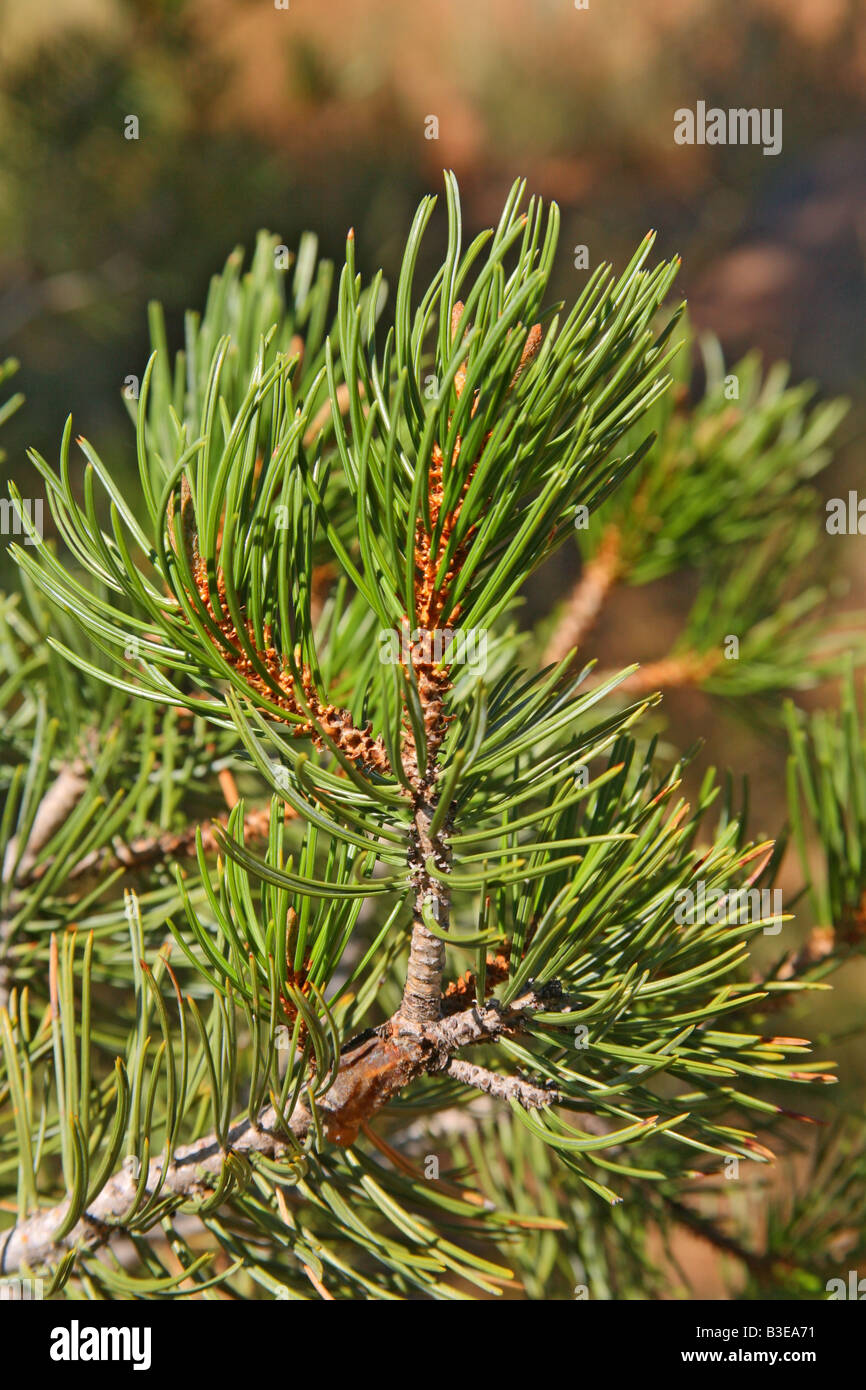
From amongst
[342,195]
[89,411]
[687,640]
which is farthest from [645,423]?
[342,195]

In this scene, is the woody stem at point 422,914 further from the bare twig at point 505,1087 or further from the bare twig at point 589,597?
the bare twig at point 589,597

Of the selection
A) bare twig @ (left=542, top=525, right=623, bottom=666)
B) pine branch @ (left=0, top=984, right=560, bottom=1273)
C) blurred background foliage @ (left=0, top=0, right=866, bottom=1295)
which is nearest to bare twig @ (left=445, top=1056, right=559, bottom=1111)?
pine branch @ (left=0, top=984, right=560, bottom=1273)

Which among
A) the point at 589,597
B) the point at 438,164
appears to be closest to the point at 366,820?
the point at 589,597

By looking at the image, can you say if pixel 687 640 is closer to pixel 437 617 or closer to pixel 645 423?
pixel 645 423

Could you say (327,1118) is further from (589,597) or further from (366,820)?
(589,597)

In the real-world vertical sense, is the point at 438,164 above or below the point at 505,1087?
above

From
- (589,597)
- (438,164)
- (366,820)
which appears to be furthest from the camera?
(438,164)


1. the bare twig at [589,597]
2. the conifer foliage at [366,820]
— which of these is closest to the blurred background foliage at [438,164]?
the bare twig at [589,597]
